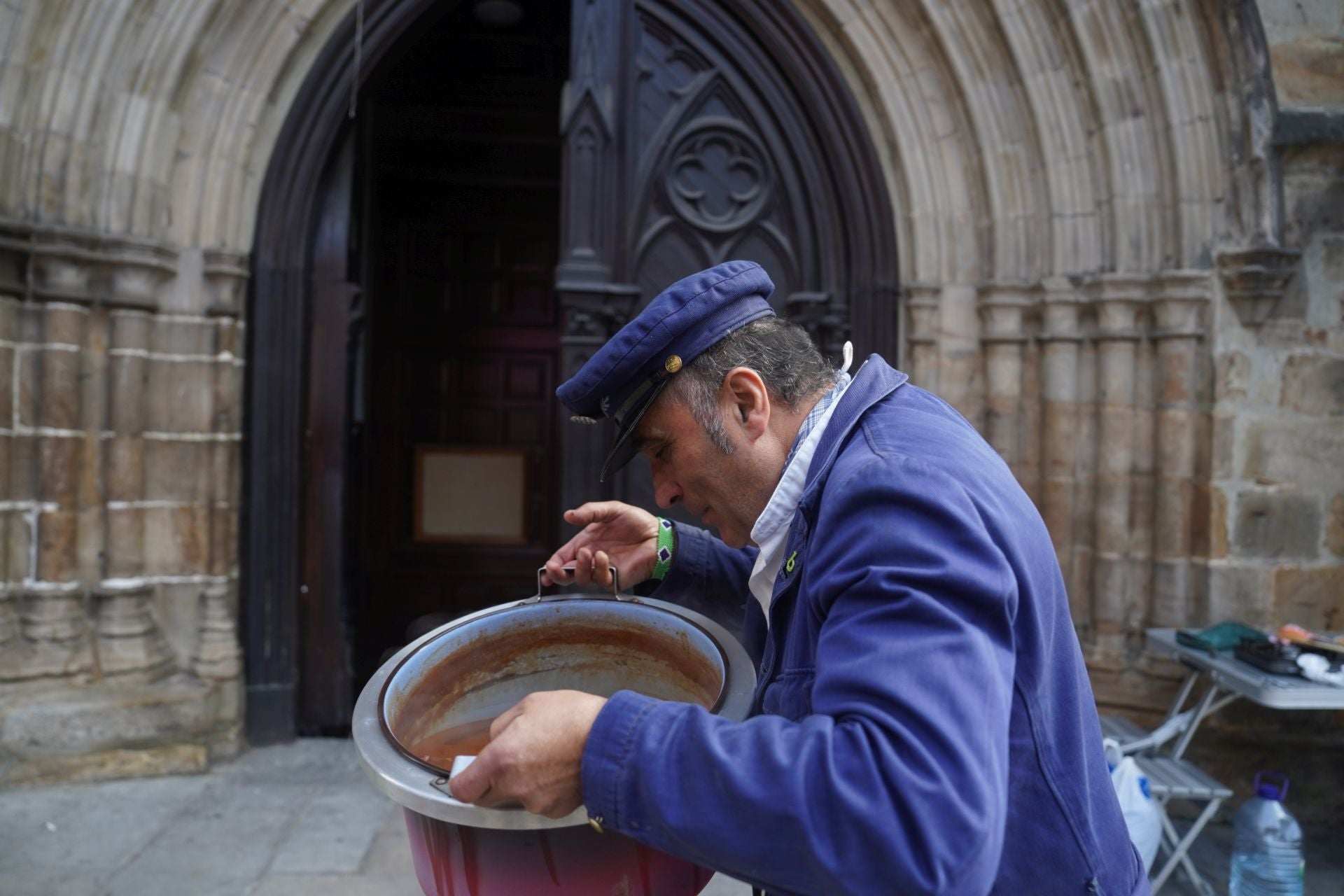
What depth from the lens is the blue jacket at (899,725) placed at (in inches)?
33.1

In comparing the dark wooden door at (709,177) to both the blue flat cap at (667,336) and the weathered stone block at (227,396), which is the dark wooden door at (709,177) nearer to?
the weathered stone block at (227,396)

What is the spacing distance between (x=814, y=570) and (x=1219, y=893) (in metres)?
2.89

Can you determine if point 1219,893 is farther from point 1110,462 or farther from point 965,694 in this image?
point 965,694

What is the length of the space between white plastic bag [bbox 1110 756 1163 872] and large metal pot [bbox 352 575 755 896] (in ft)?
6.57

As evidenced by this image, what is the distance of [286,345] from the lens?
398 centimetres

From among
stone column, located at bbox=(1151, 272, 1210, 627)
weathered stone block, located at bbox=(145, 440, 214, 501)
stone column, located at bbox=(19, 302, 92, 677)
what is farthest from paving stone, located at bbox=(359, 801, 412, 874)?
stone column, located at bbox=(1151, 272, 1210, 627)

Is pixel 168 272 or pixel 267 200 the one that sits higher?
pixel 267 200

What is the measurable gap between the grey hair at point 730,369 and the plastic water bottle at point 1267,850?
2660 millimetres

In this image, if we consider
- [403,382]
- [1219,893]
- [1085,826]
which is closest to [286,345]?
[403,382]

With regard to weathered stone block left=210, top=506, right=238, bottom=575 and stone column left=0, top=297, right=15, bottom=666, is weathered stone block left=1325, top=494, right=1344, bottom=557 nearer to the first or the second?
weathered stone block left=210, top=506, right=238, bottom=575

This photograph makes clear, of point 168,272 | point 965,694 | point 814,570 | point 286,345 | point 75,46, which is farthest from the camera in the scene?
point 286,345

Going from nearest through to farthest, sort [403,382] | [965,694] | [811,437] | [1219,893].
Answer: [965,694]
[811,437]
[1219,893]
[403,382]

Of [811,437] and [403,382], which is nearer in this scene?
[811,437]

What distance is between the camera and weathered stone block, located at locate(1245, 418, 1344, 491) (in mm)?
3596
